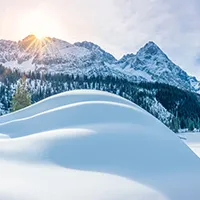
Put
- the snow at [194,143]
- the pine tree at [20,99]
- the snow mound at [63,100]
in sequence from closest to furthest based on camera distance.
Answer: the snow mound at [63,100]
the snow at [194,143]
the pine tree at [20,99]

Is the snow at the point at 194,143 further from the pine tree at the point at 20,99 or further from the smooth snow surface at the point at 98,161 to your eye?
the pine tree at the point at 20,99

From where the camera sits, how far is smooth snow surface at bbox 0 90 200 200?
15.1 feet

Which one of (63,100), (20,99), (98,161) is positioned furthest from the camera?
(20,99)

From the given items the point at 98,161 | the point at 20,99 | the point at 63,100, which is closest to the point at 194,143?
the point at 63,100

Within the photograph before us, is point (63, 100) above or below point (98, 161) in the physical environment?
above

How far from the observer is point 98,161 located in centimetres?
569

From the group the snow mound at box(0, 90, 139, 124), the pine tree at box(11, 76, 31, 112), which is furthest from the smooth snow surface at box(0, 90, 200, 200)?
the pine tree at box(11, 76, 31, 112)

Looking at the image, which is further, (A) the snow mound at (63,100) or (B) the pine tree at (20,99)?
(B) the pine tree at (20,99)

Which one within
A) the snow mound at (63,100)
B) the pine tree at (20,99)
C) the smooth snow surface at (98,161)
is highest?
the pine tree at (20,99)

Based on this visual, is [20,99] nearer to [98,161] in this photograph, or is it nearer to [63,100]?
[63,100]

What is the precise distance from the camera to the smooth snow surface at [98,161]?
4594 mm

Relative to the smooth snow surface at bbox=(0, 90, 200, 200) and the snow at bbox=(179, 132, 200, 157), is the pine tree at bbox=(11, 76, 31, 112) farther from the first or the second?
the smooth snow surface at bbox=(0, 90, 200, 200)

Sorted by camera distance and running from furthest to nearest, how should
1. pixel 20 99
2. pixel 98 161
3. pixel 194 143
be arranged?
pixel 20 99 < pixel 194 143 < pixel 98 161

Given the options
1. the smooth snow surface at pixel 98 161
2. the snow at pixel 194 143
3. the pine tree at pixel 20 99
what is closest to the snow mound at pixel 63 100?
the smooth snow surface at pixel 98 161
